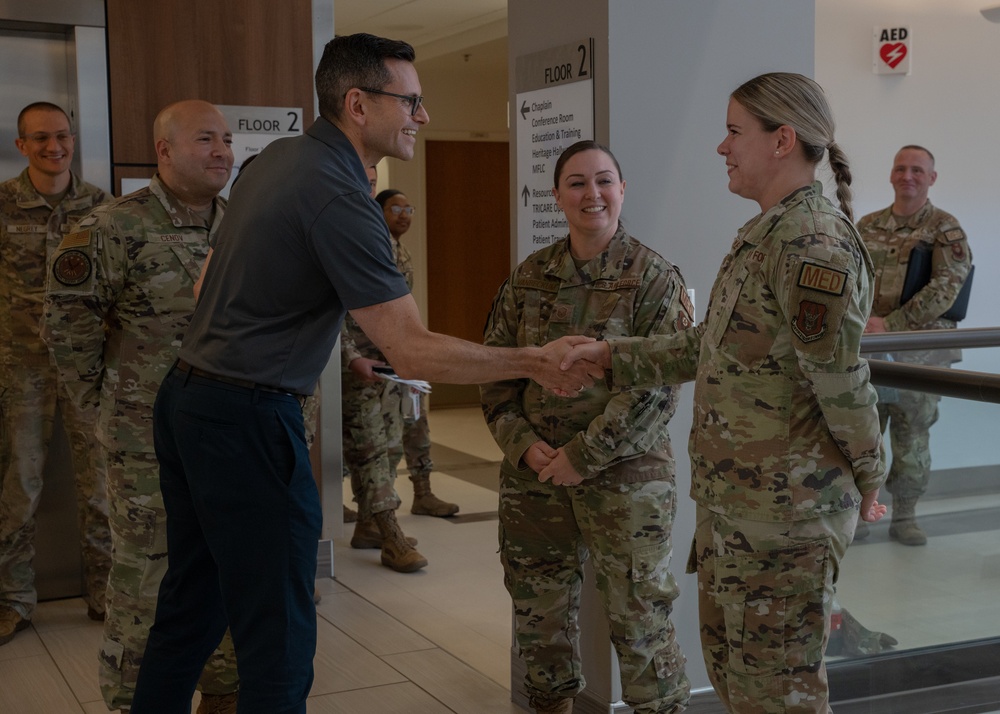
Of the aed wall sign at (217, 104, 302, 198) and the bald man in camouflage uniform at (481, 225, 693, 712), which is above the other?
the aed wall sign at (217, 104, 302, 198)

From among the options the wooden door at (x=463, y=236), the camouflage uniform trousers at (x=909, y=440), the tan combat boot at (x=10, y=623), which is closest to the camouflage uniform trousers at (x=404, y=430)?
the tan combat boot at (x=10, y=623)

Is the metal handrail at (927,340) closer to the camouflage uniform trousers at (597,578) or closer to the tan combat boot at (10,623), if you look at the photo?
the camouflage uniform trousers at (597,578)

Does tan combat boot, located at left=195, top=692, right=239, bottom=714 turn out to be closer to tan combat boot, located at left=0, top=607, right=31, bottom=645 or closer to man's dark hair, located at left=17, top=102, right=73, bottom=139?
tan combat boot, located at left=0, top=607, right=31, bottom=645

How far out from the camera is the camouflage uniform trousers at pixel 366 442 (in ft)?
17.7

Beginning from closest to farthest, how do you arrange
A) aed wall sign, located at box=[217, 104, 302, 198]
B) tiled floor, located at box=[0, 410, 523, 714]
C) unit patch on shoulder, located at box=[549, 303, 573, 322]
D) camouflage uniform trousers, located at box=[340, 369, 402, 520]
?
unit patch on shoulder, located at box=[549, 303, 573, 322], tiled floor, located at box=[0, 410, 523, 714], aed wall sign, located at box=[217, 104, 302, 198], camouflage uniform trousers, located at box=[340, 369, 402, 520]

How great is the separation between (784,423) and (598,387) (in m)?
0.72

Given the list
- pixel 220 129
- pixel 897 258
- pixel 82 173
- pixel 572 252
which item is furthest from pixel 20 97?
pixel 897 258

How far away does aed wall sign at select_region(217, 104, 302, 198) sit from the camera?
15.7ft

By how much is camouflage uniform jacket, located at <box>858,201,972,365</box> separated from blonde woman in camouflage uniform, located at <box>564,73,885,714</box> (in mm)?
3737

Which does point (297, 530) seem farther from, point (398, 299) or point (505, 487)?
point (505, 487)

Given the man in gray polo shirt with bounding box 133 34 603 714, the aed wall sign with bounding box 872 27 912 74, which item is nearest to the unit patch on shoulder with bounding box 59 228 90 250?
the man in gray polo shirt with bounding box 133 34 603 714

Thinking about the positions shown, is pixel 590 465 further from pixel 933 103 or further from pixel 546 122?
pixel 933 103

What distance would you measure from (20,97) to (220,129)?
1758mm

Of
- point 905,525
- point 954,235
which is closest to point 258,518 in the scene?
point 905,525
